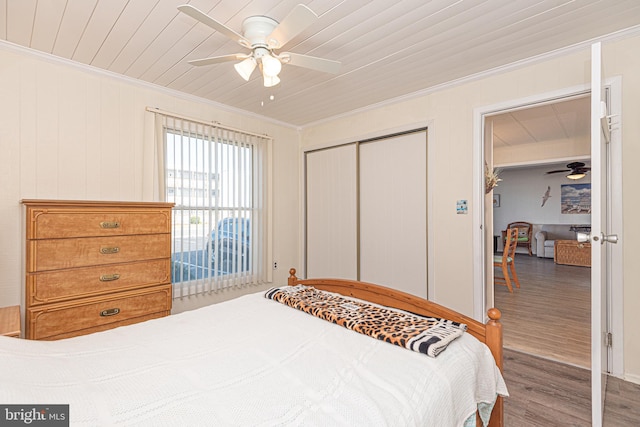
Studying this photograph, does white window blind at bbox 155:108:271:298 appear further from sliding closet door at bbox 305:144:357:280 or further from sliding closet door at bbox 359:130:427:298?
sliding closet door at bbox 359:130:427:298

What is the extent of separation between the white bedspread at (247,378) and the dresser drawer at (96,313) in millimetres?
898

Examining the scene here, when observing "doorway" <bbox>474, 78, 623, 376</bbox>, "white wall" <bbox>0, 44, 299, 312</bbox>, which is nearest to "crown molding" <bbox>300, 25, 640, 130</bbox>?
"doorway" <bbox>474, 78, 623, 376</bbox>

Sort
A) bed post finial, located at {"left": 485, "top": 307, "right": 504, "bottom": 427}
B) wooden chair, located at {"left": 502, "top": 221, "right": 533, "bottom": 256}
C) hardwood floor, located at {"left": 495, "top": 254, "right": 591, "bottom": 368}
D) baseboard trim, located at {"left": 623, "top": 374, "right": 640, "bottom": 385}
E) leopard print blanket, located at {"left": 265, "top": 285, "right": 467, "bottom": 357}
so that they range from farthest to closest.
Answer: wooden chair, located at {"left": 502, "top": 221, "right": 533, "bottom": 256} → hardwood floor, located at {"left": 495, "top": 254, "right": 591, "bottom": 368} → baseboard trim, located at {"left": 623, "top": 374, "right": 640, "bottom": 385} → bed post finial, located at {"left": 485, "top": 307, "right": 504, "bottom": 427} → leopard print blanket, located at {"left": 265, "top": 285, "right": 467, "bottom": 357}

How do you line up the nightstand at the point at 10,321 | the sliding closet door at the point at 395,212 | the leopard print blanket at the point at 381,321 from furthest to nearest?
the sliding closet door at the point at 395,212 → the nightstand at the point at 10,321 → the leopard print blanket at the point at 381,321

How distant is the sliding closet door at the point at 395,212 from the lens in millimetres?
3227

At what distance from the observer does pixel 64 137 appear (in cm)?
249

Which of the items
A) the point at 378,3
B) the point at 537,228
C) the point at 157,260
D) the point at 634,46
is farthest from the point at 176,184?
the point at 537,228

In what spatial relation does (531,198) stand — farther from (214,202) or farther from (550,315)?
(214,202)

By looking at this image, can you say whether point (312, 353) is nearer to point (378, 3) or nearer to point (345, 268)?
point (378, 3)

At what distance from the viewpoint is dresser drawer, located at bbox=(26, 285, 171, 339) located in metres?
2.00

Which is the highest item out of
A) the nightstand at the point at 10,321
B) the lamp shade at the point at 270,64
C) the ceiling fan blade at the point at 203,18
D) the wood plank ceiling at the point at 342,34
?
the wood plank ceiling at the point at 342,34

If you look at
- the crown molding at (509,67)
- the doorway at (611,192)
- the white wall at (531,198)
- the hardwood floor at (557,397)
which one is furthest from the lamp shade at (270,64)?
the white wall at (531,198)

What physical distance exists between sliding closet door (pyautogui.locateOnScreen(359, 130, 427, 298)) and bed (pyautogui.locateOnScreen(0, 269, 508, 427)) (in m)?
1.70

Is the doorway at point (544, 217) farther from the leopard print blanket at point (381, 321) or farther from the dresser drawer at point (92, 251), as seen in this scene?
the dresser drawer at point (92, 251)
